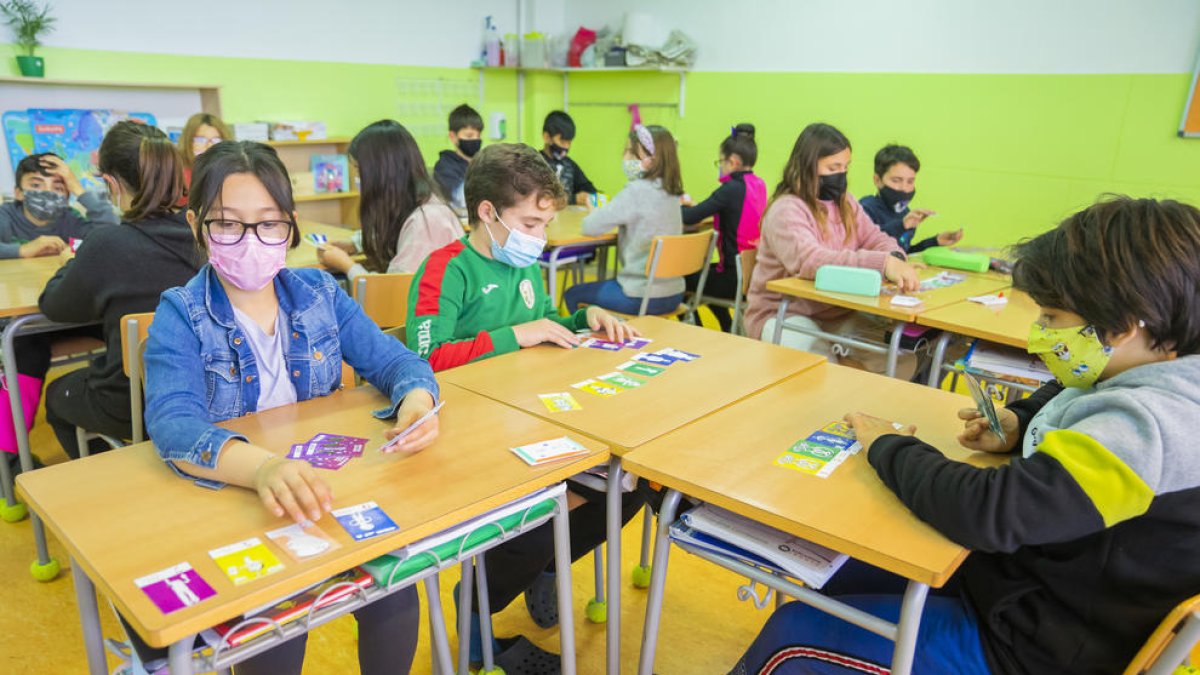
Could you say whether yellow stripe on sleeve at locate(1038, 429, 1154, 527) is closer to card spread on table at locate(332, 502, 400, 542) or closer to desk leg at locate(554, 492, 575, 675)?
desk leg at locate(554, 492, 575, 675)

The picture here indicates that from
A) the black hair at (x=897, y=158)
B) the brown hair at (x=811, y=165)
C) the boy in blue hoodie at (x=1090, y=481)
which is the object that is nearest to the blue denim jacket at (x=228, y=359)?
the boy in blue hoodie at (x=1090, y=481)

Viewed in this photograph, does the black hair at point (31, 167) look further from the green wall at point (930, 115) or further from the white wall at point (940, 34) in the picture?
the white wall at point (940, 34)

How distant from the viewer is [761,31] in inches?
230

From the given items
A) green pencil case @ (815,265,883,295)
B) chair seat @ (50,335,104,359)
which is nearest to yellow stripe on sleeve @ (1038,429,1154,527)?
green pencil case @ (815,265,883,295)

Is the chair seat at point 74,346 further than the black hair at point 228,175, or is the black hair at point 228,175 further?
the chair seat at point 74,346

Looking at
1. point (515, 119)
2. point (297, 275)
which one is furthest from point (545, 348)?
point (515, 119)

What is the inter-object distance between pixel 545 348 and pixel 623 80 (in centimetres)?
532

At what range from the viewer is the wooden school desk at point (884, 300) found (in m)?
2.66

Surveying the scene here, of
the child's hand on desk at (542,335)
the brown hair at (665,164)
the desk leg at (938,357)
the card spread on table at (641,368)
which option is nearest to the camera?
the card spread on table at (641,368)

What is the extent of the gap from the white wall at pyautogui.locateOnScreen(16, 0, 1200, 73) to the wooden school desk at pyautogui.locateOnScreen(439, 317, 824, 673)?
3742 mm

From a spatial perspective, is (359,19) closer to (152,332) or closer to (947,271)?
(947,271)

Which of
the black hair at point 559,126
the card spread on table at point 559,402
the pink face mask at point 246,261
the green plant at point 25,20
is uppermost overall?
the green plant at point 25,20

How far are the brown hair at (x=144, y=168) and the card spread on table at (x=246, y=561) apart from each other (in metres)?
1.61

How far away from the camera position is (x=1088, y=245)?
114 cm
